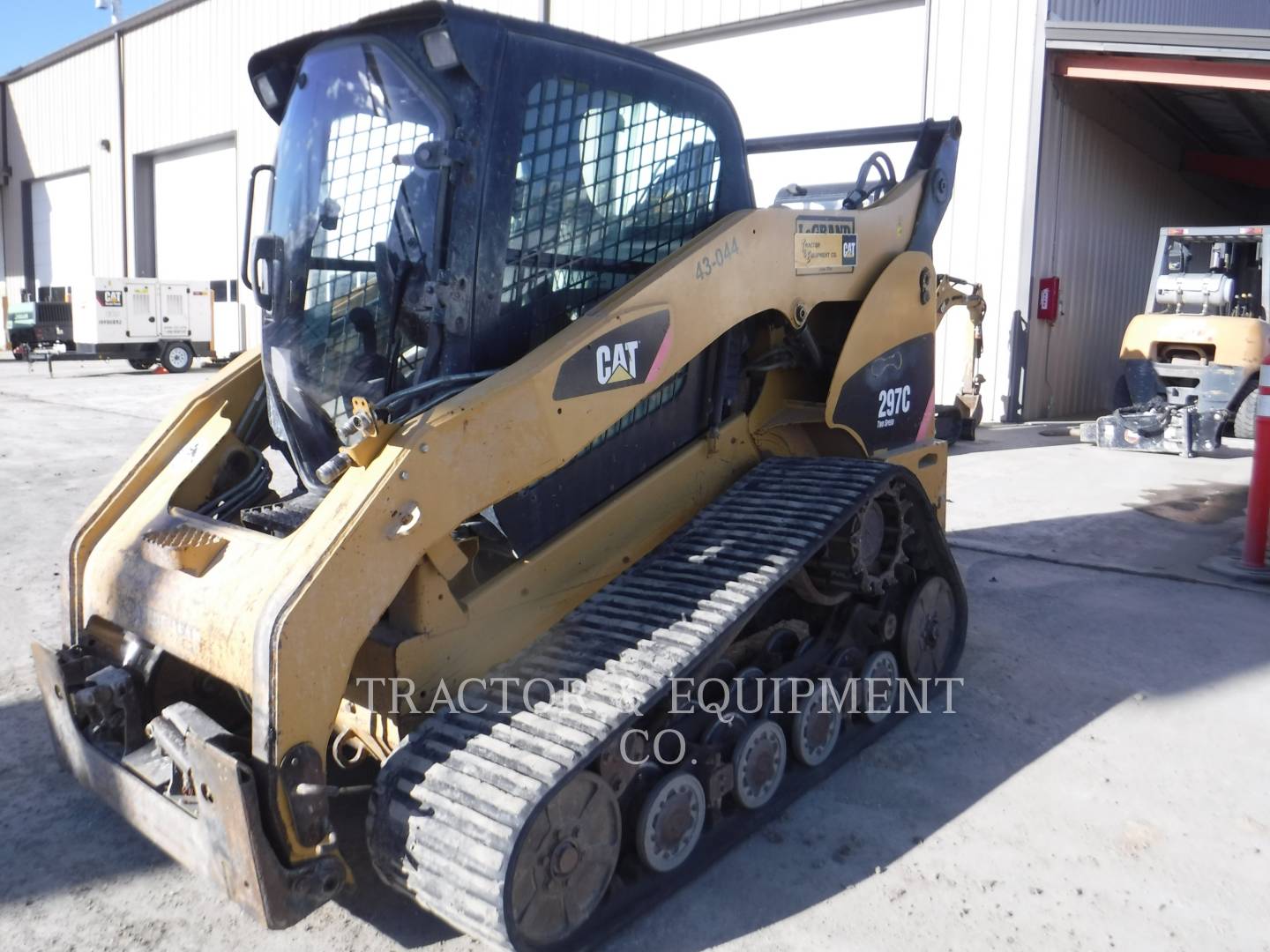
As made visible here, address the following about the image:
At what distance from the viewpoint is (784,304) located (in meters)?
3.98

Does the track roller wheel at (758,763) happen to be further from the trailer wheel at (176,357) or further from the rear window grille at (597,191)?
the trailer wheel at (176,357)

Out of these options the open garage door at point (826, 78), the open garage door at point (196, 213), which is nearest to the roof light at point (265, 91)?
the open garage door at point (826, 78)

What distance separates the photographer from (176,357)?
23.4 m

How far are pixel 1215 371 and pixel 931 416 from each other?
28.2 ft

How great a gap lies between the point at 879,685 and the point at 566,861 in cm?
176

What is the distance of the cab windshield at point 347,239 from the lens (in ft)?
10.3

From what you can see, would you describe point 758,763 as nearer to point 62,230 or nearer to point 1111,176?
point 1111,176

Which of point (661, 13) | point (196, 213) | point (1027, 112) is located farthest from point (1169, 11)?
point (196, 213)

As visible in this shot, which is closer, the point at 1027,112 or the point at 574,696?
the point at 574,696

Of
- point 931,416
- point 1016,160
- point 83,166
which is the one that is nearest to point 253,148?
point 83,166

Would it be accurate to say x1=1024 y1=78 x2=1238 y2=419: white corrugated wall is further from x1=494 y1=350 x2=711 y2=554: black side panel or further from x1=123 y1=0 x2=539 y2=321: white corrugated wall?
x1=123 y1=0 x2=539 y2=321: white corrugated wall

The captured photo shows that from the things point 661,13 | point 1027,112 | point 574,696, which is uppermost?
point 661,13

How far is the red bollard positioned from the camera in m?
6.27

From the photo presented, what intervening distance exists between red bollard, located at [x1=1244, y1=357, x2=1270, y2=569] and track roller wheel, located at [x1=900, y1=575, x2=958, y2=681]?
2814 mm
